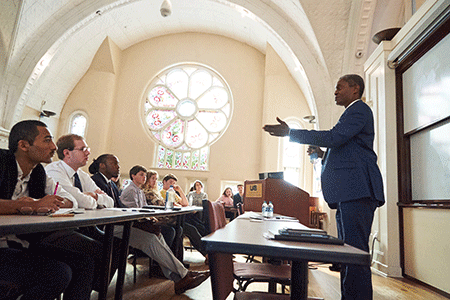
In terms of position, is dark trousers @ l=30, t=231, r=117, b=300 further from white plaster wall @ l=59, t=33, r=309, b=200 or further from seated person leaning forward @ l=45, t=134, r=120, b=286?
white plaster wall @ l=59, t=33, r=309, b=200

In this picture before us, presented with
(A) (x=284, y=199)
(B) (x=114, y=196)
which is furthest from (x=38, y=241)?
(A) (x=284, y=199)

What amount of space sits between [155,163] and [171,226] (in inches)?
258

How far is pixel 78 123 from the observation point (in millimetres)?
9945

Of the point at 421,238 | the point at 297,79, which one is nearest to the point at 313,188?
the point at 297,79

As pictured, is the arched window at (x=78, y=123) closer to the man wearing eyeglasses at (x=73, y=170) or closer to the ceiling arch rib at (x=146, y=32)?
the ceiling arch rib at (x=146, y=32)

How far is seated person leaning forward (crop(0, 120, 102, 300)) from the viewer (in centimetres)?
135

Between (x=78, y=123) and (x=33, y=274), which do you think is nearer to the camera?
(x=33, y=274)

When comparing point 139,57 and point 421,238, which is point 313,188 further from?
point 139,57

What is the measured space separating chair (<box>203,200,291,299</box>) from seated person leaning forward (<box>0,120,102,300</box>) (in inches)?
27.9

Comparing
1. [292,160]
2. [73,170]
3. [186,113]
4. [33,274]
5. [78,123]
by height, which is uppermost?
[186,113]

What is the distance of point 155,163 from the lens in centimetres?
977

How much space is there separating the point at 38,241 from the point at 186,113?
28.6ft

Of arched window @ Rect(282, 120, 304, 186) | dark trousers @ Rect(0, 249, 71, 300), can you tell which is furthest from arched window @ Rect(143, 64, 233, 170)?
dark trousers @ Rect(0, 249, 71, 300)

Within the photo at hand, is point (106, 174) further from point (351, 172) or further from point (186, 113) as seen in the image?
point (186, 113)
